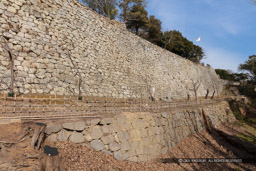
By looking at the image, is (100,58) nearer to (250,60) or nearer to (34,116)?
(34,116)

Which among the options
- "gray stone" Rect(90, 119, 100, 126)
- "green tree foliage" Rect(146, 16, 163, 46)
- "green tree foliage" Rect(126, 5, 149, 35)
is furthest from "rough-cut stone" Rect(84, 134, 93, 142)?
"green tree foliage" Rect(146, 16, 163, 46)

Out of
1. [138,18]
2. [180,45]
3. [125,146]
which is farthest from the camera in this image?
[180,45]

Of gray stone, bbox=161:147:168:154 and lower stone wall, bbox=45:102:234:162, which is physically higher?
lower stone wall, bbox=45:102:234:162

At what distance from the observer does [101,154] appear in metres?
5.38

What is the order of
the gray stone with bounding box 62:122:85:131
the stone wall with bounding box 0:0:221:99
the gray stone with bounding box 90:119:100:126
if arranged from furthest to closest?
the stone wall with bounding box 0:0:221:99, the gray stone with bounding box 90:119:100:126, the gray stone with bounding box 62:122:85:131

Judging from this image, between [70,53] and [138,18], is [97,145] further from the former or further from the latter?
[138,18]

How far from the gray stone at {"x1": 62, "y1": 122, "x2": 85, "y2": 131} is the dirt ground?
0.51 meters

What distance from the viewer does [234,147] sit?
11000 millimetres

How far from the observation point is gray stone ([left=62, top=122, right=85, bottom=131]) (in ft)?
16.2

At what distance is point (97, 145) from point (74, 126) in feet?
3.70

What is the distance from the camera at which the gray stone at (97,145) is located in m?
5.37

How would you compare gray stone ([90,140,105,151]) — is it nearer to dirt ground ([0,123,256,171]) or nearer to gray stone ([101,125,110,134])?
dirt ground ([0,123,256,171])

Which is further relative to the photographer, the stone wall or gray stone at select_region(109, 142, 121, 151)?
the stone wall

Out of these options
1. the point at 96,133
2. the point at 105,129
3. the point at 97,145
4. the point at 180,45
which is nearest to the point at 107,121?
the point at 105,129
